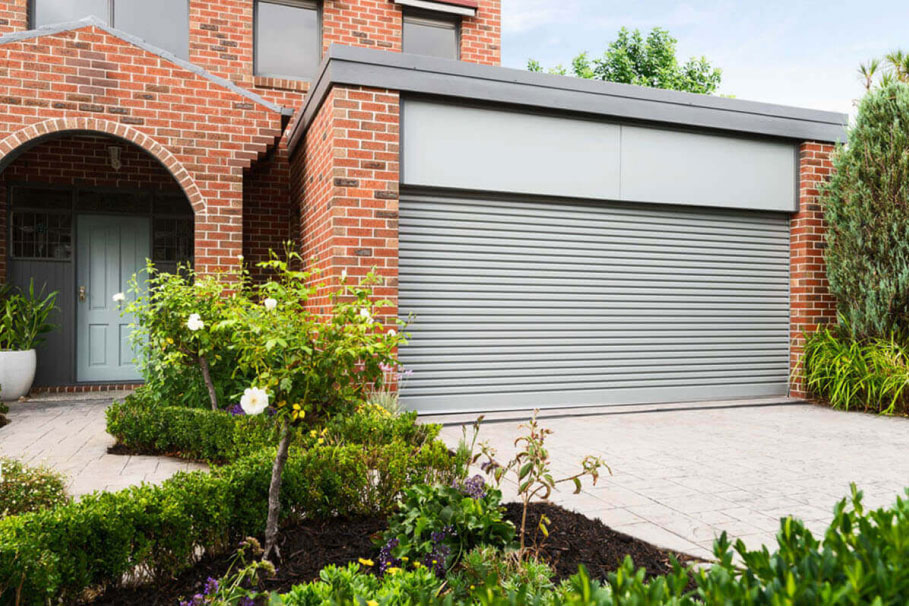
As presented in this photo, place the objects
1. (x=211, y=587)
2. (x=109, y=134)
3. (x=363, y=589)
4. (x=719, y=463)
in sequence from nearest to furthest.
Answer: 1. (x=363, y=589)
2. (x=211, y=587)
3. (x=719, y=463)
4. (x=109, y=134)

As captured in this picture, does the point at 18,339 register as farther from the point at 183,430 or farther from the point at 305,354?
the point at 305,354

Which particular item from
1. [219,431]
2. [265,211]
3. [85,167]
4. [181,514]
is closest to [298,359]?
[181,514]

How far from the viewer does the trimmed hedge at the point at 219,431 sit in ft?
13.8

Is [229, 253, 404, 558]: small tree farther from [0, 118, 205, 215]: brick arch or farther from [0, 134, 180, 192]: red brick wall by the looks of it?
[0, 134, 180, 192]: red brick wall

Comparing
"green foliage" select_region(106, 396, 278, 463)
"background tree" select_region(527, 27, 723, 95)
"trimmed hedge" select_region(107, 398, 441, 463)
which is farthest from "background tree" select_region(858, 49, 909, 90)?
"green foliage" select_region(106, 396, 278, 463)

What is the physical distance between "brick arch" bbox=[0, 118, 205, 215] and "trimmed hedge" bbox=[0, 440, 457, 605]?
5006 millimetres

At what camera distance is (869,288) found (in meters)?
7.39

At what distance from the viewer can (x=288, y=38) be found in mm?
10234

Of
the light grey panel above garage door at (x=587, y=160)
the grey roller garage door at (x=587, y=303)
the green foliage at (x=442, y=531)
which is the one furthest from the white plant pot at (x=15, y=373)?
the green foliage at (x=442, y=531)

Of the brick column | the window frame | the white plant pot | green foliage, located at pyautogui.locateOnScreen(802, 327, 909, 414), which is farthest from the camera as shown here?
the window frame

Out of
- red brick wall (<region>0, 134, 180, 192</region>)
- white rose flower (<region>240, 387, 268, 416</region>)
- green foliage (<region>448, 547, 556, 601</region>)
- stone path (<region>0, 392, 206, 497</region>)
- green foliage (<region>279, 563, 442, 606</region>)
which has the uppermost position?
red brick wall (<region>0, 134, 180, 192</region>)

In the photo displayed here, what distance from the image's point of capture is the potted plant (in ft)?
25.1

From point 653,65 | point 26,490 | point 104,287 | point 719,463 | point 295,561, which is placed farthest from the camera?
point 653,65

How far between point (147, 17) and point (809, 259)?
33.5 ft
